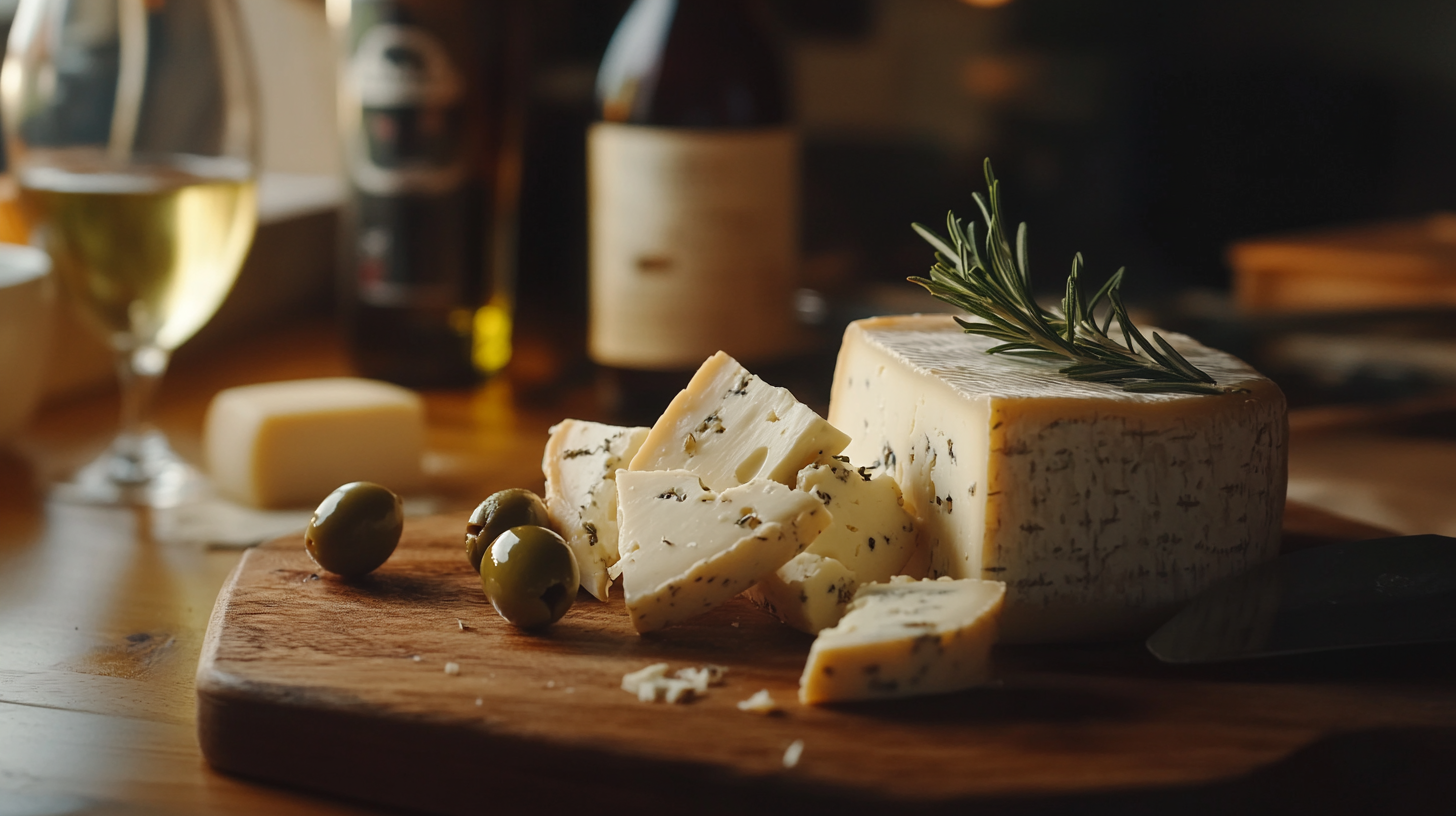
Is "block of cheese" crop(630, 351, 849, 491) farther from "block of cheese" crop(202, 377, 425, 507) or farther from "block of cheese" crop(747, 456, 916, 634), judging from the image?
"block of cheese" crop(202, 377, 425, 507)

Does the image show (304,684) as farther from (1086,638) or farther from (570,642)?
(1086,638)

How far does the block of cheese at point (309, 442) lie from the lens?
1.12 m

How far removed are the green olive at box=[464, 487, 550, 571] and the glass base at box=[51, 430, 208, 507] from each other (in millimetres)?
412

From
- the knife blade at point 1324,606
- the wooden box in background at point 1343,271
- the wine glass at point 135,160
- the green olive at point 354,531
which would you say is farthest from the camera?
the wooden box in background at point 1343,271

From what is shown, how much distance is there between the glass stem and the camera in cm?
119

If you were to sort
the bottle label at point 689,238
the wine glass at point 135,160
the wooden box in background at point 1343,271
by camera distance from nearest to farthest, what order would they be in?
the wine glass at point 135,160
the bottle label at point 689,238
the wooden box in background at point 1343,271

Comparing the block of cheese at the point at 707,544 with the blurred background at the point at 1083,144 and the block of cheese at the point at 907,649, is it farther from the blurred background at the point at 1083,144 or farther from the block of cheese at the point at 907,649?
the blurred background at the point at 1083,144

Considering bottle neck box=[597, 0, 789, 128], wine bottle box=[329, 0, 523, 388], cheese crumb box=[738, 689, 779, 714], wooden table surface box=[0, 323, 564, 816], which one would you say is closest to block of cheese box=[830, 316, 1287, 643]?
cheese crumb box=[738, 689, 779, 714]

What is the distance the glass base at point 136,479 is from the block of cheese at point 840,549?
610 mm

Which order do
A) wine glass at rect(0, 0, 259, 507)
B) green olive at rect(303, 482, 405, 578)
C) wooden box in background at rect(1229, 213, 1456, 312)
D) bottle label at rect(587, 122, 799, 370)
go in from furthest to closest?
wooden box in background at rect(1229, 213, 1456, 312) → bottle label at rect(587, 122, 799, 370) → wine glass at rect(0, 0, 259, 507) → green olive at rect(303, 482, 405, 578)

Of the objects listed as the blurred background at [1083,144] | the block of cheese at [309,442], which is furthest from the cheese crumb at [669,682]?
the blurred background at [1083,144]

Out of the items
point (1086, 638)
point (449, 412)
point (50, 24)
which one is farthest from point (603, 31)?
point (1086, 638)

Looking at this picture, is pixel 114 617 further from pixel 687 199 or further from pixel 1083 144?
pixel 1083 144

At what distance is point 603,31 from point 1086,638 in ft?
4.20
